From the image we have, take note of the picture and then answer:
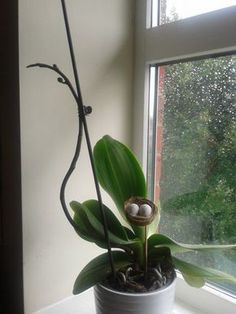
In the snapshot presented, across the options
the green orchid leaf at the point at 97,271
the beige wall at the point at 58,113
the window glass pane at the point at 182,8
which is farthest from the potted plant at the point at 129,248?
the window glass pane at the point at 182,8

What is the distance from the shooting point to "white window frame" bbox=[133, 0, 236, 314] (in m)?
0.68

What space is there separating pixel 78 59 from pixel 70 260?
49 cm

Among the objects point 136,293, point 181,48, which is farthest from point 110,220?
point 181,48

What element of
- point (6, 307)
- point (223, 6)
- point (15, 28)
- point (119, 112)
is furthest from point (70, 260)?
point (223, 6)

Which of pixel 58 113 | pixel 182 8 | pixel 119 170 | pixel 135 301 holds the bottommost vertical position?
pixel 135 301

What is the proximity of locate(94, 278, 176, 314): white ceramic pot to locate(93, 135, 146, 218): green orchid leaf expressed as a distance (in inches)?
6.1

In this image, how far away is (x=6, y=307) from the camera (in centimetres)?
78

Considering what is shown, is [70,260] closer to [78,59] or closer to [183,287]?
[183,287]

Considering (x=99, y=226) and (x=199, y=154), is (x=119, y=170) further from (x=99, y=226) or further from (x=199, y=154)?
(x=199, y=154)

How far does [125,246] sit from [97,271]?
7cm

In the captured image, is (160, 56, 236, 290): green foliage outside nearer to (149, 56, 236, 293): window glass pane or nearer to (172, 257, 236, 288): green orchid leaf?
(149, 56, 236, 293): window glass pane

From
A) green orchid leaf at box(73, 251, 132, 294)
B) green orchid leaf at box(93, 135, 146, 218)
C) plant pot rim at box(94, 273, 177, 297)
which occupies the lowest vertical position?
plant pot rim at box(94, 273, 177, 297)

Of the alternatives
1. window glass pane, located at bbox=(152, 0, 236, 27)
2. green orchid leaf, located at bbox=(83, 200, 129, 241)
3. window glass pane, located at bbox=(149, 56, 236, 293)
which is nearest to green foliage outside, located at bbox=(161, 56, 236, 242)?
window glass pane, located at bbox=(149, 56, 236, 293)

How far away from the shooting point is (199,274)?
24.0 inches
